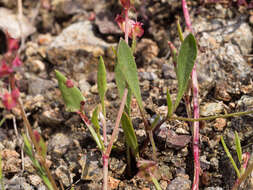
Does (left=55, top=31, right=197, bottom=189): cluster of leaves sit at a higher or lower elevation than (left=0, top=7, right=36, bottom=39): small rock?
lower

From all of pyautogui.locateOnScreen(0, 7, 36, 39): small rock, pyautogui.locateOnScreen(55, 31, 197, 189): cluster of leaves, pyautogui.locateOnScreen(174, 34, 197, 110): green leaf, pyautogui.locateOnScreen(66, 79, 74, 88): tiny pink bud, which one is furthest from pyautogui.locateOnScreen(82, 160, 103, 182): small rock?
pyautogui.locateOnScreen(0, 7, 36, 39): small rock

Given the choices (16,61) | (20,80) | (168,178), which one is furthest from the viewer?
(20,80)

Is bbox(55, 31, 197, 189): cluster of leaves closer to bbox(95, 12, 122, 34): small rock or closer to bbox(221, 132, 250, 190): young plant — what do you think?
bbox(221, 132, 250, 190): young plant

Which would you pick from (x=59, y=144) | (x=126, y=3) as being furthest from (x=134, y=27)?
(x=59, y=144)

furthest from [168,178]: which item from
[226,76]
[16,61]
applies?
[16,61]

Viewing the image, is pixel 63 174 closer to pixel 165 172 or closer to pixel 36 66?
pixel 165 172

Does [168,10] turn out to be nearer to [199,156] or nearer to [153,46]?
[153,46]

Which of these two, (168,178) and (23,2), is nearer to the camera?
(168,178)
